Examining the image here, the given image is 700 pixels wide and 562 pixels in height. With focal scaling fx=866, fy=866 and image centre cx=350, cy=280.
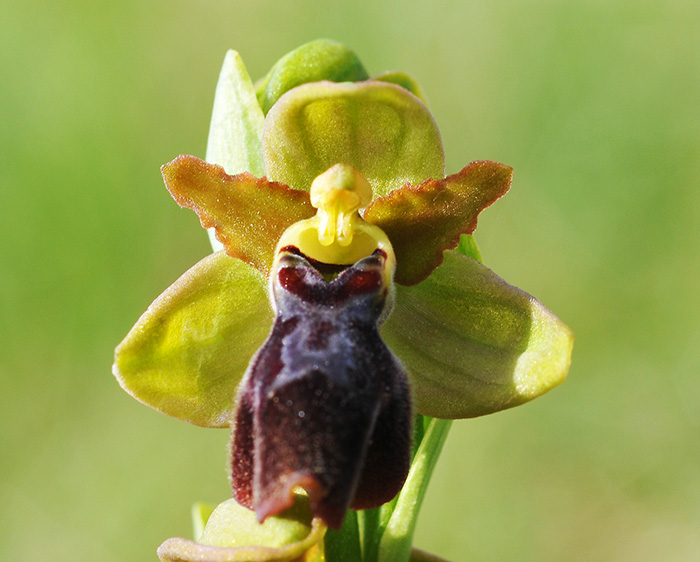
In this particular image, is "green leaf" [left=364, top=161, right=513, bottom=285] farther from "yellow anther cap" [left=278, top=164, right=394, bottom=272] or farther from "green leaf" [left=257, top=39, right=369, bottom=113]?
"green leaf" [left=257, top=39, right=369, bottom=113]

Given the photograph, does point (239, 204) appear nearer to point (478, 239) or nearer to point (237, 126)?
point (237, 126)

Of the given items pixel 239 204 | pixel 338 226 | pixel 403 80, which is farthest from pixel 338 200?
pixel 403 80

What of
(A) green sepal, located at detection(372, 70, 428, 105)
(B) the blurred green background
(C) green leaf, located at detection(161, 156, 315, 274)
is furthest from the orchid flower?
(B) the blurred green background

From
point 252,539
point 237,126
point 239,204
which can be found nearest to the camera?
point 252,539

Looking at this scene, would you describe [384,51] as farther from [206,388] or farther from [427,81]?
[206,388]

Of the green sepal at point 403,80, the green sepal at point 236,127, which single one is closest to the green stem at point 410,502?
the green sepal at point 236,127
